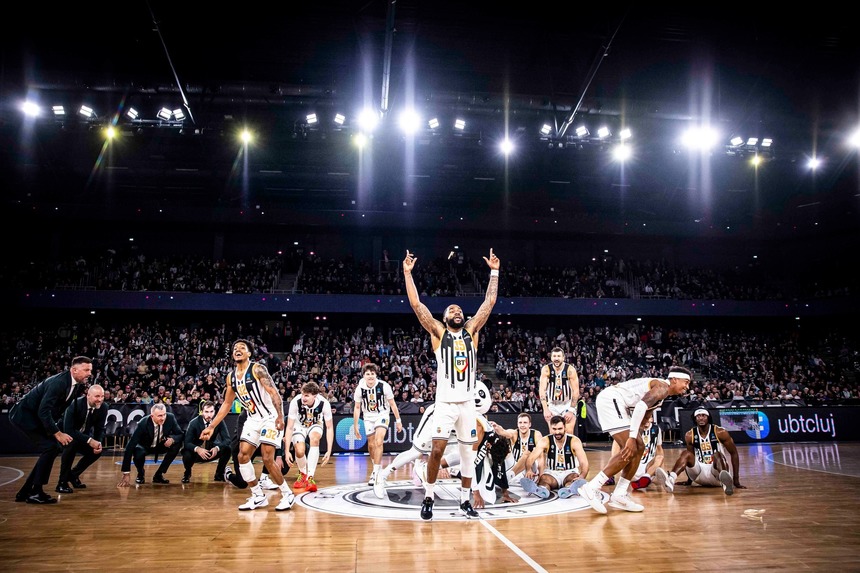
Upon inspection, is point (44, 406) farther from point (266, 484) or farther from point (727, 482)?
point (727, 482)

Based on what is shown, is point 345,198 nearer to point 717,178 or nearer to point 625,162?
point 625,162

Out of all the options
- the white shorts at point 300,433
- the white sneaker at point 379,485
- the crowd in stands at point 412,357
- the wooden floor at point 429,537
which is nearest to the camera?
the wooden floor at point 429,537

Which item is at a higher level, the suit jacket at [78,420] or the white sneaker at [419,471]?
the suit jacket at [78,420]

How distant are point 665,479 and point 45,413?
10.1 meters

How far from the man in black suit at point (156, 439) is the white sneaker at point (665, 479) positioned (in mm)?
9269

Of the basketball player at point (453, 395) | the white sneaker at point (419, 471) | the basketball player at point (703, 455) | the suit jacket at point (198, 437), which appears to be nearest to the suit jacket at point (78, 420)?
the suit jacket at point (198, 437)

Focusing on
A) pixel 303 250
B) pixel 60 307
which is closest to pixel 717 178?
pixel 303 250

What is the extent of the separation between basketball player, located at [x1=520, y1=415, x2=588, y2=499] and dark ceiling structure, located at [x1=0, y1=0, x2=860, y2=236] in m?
12.3

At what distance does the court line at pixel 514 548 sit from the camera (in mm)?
4801

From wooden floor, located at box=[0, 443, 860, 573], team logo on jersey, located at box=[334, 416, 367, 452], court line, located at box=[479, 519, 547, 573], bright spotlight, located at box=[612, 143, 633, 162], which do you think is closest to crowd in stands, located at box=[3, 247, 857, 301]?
bright spotlight, located at box=[612, 143, 633, 162]

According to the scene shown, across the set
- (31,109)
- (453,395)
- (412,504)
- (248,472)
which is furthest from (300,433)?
(31,109)

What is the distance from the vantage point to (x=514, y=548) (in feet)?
17.8

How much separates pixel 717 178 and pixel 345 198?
69.5 feet

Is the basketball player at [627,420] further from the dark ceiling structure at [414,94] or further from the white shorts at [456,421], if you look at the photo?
the dark ceiling structure at [414,94]
